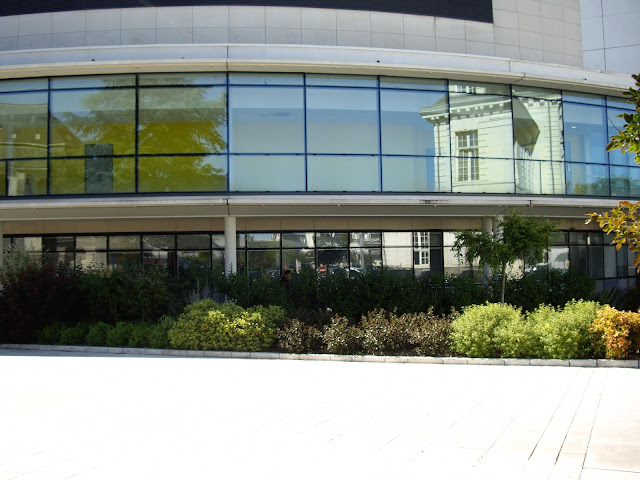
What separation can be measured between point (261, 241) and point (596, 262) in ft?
49.4

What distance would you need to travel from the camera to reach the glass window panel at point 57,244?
2281 centimetres

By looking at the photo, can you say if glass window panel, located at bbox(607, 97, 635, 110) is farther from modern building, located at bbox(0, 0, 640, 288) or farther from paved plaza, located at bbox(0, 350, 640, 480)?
paved plaza, located at bbox(0, 350, 640, 480)

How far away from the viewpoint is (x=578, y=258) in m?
26.2

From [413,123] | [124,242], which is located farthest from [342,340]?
[124,242]

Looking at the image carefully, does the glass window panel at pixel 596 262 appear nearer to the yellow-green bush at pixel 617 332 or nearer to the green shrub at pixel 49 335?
the yellow-green bush at pixel 617 332

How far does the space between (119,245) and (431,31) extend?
13.5 m

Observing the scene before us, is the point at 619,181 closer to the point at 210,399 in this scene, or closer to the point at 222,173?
the point at 222,173

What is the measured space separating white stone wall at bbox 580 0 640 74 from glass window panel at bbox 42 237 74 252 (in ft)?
67.4

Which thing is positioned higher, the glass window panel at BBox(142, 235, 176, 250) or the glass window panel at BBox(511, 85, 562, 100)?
the glass window panel at BBox(511, 85, 562, 100)

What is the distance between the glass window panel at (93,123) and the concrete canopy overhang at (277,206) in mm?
1623

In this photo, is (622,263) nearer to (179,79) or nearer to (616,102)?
(616,102)

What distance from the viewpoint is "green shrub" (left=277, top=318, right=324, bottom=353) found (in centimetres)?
1388

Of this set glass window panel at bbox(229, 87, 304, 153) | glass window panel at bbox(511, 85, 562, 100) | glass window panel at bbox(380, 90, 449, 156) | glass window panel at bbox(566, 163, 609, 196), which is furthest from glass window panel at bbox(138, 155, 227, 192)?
glass window panel at bbox(566, 163, 609, 196)

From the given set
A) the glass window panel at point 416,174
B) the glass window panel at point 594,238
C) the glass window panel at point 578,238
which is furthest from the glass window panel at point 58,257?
the glass window panel at point 594,238
